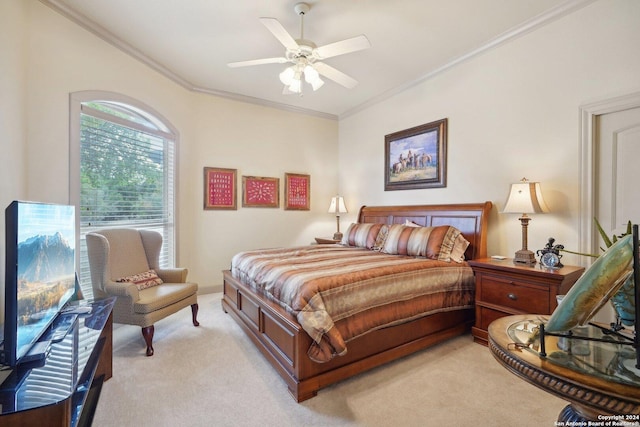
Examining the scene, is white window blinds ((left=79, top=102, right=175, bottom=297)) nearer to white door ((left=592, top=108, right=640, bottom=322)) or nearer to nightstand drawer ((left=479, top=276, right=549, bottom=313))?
nightstand drawer ((left=479, top=276, right=549, bottom=313))

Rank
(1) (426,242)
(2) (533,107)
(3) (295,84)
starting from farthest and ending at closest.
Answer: (1) (426,242)
(2) (533,107)
(3) (295,84)

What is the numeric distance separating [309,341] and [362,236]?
2116 millimetres

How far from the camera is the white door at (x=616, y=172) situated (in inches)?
89.4

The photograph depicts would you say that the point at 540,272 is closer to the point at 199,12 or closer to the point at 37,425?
the point at 37,425

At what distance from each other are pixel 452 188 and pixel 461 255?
982mm

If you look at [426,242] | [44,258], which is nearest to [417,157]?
[426,242]

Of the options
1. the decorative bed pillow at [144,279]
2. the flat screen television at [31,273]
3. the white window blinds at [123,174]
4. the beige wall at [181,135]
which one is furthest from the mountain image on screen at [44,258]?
the white window blinds at [123,174]

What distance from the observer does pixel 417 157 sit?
4027mm

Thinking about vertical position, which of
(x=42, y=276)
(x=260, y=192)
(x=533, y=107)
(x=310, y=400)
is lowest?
(x=310, y=400)

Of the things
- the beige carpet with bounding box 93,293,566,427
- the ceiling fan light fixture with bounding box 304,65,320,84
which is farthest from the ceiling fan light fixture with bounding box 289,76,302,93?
the beige carpet with bounding box 93,293,566,427

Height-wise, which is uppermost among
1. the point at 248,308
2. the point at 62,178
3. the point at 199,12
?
the point at 199,12

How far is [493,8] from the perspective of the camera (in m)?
2.56

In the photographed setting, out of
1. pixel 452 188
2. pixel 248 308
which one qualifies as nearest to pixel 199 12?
pixel 248 308

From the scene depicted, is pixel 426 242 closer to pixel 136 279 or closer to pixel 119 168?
pixel 136 279
